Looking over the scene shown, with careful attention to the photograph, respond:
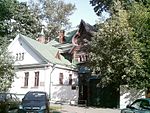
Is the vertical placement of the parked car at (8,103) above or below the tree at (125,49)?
below

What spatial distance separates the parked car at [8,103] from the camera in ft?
84.8

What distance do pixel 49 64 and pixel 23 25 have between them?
1918 centimetres

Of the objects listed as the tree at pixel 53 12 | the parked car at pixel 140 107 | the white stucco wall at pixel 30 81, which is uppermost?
the tree at pixel 53 12

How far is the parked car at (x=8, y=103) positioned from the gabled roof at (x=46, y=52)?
596 inches

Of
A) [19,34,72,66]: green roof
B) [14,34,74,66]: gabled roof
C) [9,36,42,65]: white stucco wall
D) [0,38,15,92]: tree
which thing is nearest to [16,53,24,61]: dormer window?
[9,36,42,65]: white stucco wall

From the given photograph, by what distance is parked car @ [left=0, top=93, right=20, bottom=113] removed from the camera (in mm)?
25856

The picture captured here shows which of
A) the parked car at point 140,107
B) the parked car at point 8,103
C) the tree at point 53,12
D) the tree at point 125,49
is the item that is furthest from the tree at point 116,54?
the tree at point 53,12

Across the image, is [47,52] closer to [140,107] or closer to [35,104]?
[35,104]

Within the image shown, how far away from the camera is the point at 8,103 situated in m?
26.8

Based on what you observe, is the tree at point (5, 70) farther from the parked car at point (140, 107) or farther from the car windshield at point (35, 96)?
the parked car at point (140, 107)

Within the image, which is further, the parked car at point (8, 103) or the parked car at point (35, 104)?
the parked car at point (8, 103)

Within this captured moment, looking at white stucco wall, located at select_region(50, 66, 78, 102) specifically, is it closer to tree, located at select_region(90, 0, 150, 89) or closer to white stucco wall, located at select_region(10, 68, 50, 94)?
white stucco wall, located at select_region(10, 68, 50, 94)

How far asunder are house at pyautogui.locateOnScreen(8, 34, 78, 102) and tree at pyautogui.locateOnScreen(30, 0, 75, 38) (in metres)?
21.4

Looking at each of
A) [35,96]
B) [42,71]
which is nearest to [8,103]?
[35,96]
